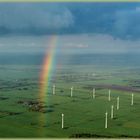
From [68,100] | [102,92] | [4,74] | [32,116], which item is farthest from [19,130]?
[4,74]

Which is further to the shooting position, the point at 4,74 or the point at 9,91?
the point at 4,74

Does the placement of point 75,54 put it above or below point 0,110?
above

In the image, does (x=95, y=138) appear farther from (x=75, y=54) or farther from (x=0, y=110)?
(x=75, y=54)

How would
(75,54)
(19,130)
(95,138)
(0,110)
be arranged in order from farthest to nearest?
(75,54)
(0,110)
(19,130)
(95,138)

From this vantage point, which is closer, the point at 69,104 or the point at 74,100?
the point at 69,104
